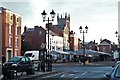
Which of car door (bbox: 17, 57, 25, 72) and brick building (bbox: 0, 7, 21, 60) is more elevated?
brick building (bbox: 0, 7, 21, 60)

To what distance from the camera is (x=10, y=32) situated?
311 feet

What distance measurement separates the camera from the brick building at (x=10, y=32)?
90.1 m

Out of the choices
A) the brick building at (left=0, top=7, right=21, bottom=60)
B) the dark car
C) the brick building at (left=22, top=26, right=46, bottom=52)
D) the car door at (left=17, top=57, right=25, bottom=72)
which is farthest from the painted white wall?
the car door at (left=17, top=57, right=25, bottom=72)

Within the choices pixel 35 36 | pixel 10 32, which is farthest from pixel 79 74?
pixel 35 36

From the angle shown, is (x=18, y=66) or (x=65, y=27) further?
(x=65, y=27)

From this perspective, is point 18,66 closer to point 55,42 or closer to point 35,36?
point 35,36

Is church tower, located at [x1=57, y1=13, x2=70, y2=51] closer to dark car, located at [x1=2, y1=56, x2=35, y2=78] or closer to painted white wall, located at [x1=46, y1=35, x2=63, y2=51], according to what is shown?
painted white wall, located at [x1=46, y1=35, x2=63, y2=51]

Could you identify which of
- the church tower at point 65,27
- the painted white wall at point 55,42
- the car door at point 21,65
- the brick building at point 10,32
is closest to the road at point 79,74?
the car door at point 21,65

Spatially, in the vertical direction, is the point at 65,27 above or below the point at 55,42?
above

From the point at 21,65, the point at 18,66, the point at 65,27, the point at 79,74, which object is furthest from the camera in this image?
the point at 65,27

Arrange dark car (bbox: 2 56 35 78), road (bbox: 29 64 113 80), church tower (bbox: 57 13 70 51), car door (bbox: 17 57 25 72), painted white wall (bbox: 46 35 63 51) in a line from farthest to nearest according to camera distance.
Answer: church tower (bbox: 57 13 70 51) < painted white wall (bbox: 46 35 63 51) < car door (bbox: 17 57 25 72) < road (bbox: 29 64 113 80) < dark car (bbox: 2 56 35 78)

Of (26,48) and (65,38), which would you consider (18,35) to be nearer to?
(26,48)

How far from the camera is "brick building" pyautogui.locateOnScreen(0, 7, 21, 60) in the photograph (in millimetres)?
90050

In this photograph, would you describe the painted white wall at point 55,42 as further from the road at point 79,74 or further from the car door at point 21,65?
the car door at point 21,65
